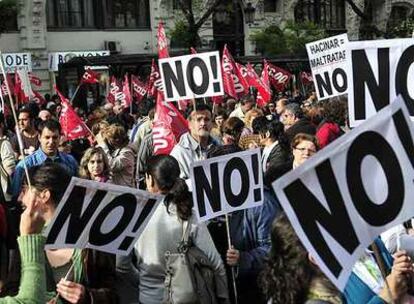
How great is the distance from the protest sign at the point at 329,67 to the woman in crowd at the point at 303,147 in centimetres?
301

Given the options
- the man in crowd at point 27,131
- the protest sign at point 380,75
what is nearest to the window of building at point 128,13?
the man in crowd at point 27,131

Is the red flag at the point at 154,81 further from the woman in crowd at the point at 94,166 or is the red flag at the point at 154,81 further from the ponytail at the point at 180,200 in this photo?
the ponytail at the point at 180,200

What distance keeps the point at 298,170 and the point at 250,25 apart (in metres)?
35.3

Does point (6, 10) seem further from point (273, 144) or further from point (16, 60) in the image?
point (273, 144)

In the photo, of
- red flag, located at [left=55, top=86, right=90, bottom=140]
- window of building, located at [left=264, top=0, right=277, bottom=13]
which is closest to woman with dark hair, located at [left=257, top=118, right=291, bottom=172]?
red flag, located at [left=55, top=86, right=90, bottom=140]

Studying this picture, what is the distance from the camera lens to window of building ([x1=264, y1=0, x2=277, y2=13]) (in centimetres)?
3875

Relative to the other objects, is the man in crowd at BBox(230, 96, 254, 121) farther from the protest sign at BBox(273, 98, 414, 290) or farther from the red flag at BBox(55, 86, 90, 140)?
the protest sign at BBox(273, 98, 414, 290)

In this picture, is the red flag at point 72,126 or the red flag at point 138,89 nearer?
the red flag at point 72,126

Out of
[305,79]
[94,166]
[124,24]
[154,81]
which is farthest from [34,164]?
[124,24]

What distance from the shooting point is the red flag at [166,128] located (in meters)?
8.07

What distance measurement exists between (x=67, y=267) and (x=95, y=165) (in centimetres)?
272

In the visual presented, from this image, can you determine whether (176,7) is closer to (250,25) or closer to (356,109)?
(250,25)

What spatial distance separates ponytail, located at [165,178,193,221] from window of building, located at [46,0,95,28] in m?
28.9

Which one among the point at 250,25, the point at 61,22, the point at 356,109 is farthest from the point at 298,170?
the point at 250,25
